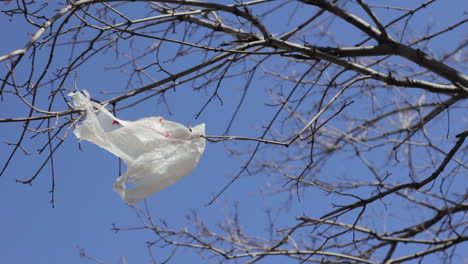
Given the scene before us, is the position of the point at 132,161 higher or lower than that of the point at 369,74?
lower

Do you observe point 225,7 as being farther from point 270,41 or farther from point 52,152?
point 52,152

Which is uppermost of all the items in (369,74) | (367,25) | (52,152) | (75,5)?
(367,25)

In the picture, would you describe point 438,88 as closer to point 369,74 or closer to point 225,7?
point 369,74

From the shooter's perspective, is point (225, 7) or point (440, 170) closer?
point (225, 7)

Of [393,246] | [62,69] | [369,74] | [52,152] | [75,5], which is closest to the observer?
[75,5]

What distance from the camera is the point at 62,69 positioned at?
2.86 metres

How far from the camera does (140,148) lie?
2770 mm

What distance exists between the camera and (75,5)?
229 centimetres

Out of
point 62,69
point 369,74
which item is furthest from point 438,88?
point 62,69

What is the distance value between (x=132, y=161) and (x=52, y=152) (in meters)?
0.38

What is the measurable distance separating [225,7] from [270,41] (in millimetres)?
252

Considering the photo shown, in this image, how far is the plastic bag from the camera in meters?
2.73

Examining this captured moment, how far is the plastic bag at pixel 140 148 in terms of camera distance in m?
2.73

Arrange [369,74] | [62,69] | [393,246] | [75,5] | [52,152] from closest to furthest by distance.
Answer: [75,5]
[52,152]
[369,74]
[62,69]
[393,246]
